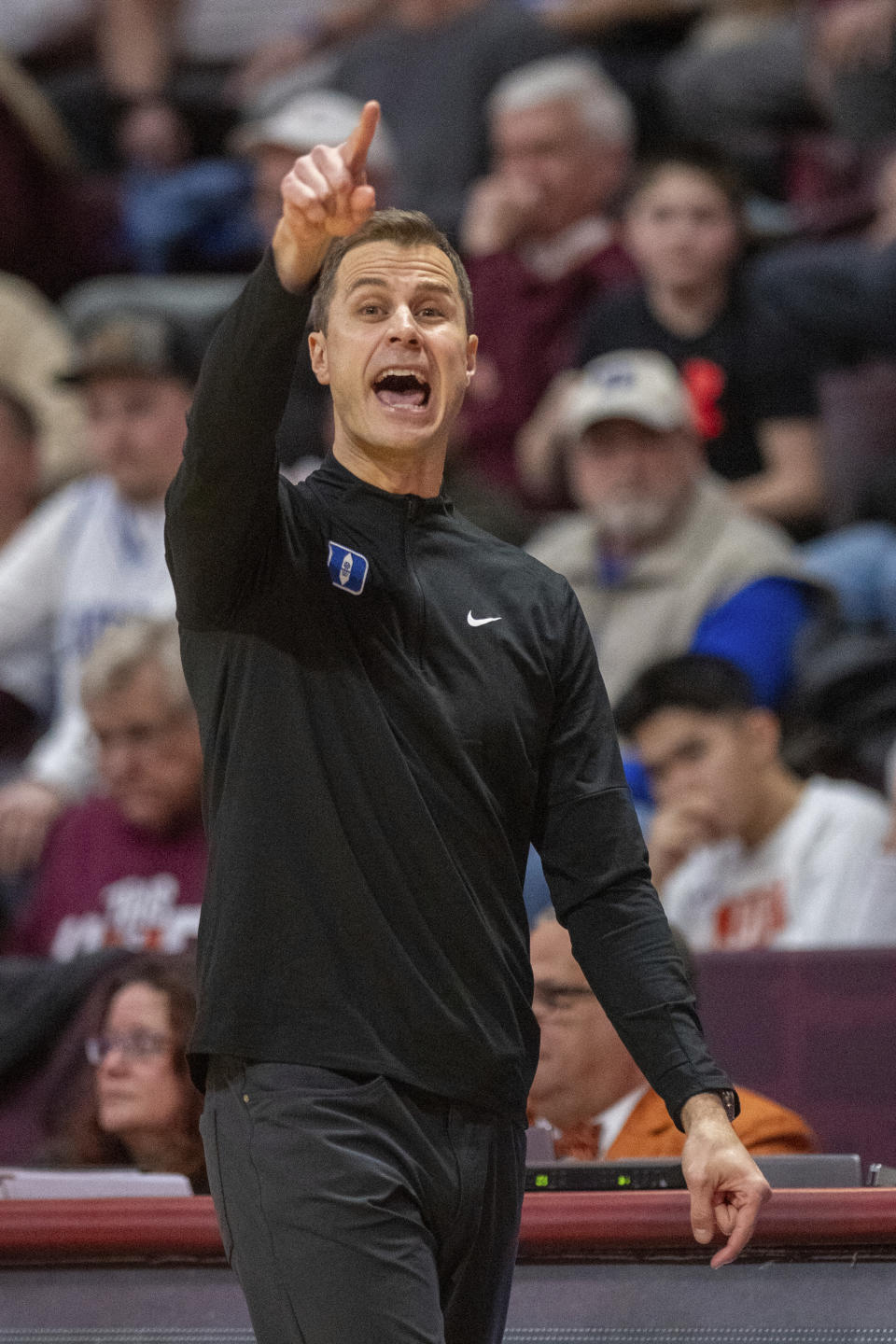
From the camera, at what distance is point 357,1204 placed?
150cm

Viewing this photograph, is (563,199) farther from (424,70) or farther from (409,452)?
(409,452)

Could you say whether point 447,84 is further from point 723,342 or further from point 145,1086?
point 145,1086

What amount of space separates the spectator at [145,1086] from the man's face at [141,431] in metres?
1.84

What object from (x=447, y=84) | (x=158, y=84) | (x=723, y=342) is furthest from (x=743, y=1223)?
(x=158, y=84)

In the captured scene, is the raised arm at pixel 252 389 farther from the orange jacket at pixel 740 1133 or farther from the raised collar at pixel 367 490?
the orange jacket at pixel 740 1133

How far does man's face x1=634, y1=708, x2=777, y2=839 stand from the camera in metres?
3.63

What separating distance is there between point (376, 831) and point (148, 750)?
236 cm

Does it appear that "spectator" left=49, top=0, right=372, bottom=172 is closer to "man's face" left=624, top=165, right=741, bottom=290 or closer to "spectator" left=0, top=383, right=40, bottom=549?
"spectator" left=0, top=383, right=40, bottom=549

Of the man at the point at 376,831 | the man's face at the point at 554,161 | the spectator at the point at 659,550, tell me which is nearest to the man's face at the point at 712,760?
the spectator at the point at 659,550

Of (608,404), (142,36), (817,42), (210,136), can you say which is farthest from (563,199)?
(142,36)

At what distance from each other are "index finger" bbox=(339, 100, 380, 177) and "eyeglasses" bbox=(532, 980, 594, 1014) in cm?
163

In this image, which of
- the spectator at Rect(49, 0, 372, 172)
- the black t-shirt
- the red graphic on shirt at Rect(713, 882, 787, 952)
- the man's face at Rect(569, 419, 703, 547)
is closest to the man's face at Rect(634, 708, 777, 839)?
the red graphic on shirt at Rect(713, 882, 787, 952)

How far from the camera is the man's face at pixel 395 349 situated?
1687 millimetres

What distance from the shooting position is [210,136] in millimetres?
7367
